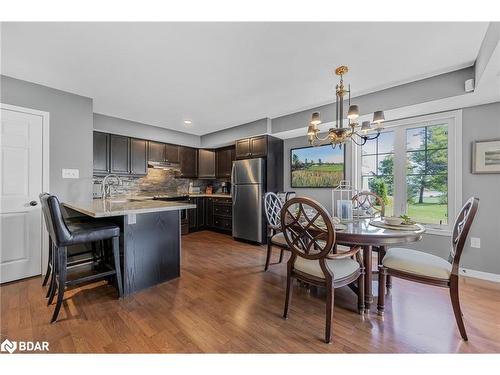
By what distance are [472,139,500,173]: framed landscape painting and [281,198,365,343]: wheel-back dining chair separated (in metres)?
2.09

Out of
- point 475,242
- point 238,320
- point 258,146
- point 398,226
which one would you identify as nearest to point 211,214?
point 258,146

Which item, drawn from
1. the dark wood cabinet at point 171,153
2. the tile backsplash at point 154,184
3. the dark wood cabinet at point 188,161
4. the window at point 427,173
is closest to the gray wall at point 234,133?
the dark wood cabinet at point 188,161

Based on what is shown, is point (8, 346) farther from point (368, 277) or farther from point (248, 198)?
point (248, 198)

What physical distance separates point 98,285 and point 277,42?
305cm

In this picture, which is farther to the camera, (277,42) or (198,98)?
(198,98)

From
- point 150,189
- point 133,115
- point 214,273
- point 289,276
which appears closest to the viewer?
point 289,276

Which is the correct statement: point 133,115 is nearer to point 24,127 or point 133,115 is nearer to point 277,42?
point 24,127

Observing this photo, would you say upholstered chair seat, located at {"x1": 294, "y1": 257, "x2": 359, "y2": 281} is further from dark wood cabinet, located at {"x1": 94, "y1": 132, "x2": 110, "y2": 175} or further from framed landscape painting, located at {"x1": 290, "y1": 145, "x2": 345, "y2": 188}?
dark wood cabinet, located at {"x1": 94, "y1": 132, "x2": 110, "y2": 175}

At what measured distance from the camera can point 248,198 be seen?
4117 mm

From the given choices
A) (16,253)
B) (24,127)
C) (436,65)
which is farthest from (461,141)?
(16,253)

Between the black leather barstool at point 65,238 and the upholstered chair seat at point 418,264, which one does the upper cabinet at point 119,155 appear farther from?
the upholstered chair seat at point 418,264

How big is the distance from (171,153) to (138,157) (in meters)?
0.75

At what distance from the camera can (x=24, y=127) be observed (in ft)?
8.03

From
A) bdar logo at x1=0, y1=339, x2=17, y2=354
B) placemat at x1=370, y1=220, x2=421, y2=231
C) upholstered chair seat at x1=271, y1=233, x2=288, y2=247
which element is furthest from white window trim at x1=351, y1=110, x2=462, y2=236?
bdar logo at x1=0, y1=339, x2=17, y2=354
